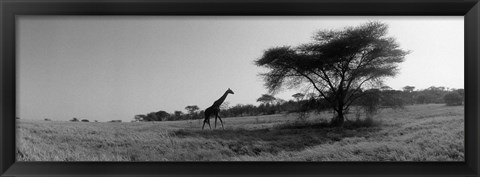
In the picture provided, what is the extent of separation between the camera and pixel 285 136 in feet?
10.4

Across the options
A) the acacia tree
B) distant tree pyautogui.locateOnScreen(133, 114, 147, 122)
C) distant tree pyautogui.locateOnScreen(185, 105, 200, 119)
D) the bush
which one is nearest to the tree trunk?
the acacia tree

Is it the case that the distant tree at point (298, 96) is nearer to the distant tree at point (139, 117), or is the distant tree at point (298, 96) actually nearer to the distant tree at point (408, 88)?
the distant tree at point (408, 88)

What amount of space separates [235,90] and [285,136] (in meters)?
0.52

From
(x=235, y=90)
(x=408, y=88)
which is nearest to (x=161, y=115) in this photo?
(x=235, y=90)

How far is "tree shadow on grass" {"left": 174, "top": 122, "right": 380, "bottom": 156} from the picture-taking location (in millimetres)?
3154

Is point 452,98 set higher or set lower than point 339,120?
higher

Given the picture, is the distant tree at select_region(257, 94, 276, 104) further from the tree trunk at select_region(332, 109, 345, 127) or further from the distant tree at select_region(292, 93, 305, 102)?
the tree trunk at select_region(332, 109, 345, 127)

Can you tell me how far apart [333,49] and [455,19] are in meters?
0.93

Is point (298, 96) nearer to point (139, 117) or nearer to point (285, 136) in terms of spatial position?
point (285, 136)

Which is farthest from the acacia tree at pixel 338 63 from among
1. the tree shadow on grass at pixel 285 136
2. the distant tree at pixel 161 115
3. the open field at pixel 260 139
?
the distant tree at pixel 161 115

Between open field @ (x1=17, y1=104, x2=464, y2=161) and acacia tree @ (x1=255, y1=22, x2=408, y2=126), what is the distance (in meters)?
0.21

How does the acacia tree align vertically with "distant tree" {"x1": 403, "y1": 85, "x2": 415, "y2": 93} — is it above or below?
above

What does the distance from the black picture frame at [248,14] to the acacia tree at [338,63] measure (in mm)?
195

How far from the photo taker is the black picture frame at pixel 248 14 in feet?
10.0
